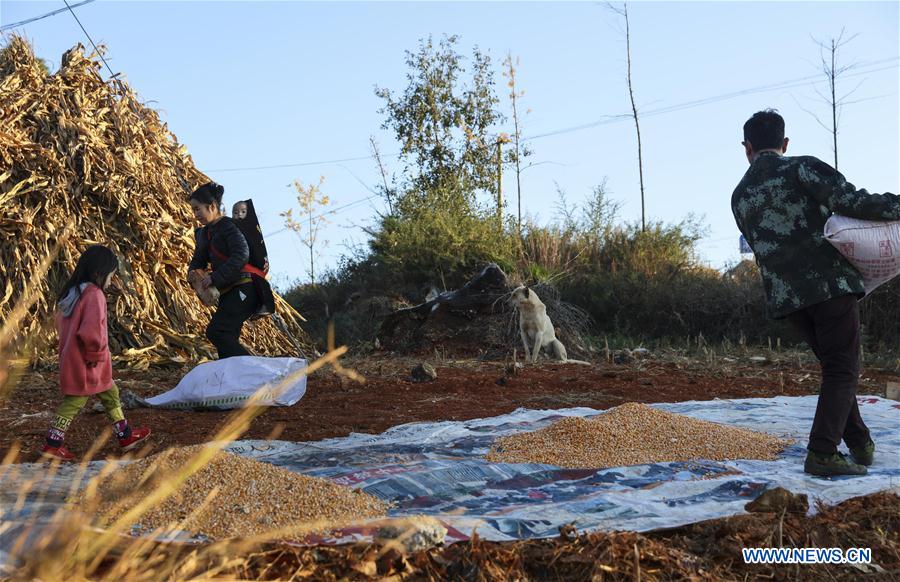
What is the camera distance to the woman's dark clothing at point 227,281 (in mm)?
5883

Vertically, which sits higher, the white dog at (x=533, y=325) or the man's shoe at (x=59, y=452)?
the white dog at (x=533, y=325)

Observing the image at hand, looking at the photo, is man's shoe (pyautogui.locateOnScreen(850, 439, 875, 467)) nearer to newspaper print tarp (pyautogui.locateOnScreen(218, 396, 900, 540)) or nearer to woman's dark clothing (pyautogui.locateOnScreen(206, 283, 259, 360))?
newspaper print tarp (pyautogui.locateOnScreen(218, 396, 900, 540))

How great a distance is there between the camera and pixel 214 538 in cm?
253

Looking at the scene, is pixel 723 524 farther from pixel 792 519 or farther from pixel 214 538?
pixel 214 538

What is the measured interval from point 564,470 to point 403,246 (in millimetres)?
10620

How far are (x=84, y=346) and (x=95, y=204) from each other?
478cm

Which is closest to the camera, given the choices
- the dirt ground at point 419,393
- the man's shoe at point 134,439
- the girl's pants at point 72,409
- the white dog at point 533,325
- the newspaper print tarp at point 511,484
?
the newspaper print tarp at point 511,484

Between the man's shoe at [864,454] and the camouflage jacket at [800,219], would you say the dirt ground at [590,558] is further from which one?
the camouflage jacket at [800,219]

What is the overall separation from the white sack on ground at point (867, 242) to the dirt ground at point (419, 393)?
2554mm

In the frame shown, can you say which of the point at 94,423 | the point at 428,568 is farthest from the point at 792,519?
the point at 94,423

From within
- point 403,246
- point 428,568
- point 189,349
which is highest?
point 403,246

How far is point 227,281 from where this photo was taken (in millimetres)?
5922

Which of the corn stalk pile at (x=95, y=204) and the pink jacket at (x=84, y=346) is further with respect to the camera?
the corn stalk pile at (x=95, y=204)

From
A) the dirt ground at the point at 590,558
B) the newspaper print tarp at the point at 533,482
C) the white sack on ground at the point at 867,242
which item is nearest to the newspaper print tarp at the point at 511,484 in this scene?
the newspaper print tarp at the point at 533,482
